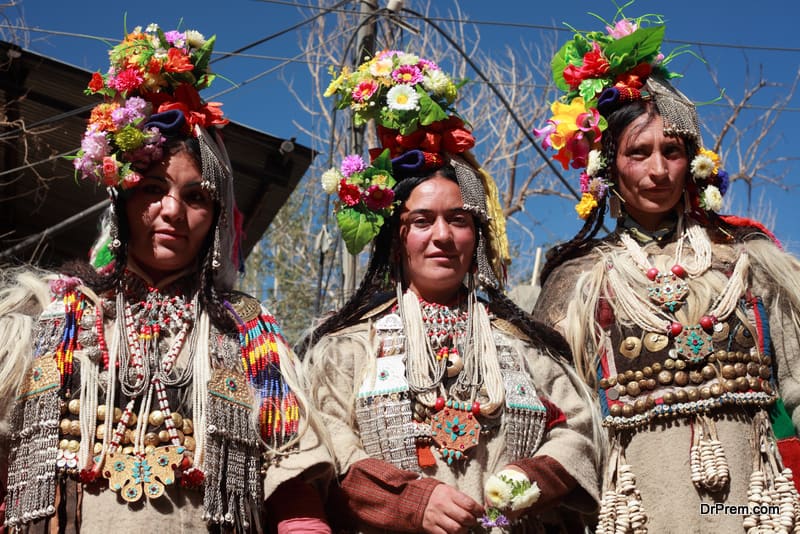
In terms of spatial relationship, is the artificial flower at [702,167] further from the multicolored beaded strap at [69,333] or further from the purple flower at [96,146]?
the multicolored beaded strap at [69,333]

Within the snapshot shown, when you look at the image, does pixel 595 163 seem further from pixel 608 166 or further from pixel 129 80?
pixel 129 80

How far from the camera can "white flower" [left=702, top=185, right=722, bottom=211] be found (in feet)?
13.6

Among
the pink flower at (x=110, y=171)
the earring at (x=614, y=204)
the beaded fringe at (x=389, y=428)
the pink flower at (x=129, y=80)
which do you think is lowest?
the beaded fringe at (x=389, y=428)

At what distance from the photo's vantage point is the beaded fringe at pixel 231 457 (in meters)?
3.30

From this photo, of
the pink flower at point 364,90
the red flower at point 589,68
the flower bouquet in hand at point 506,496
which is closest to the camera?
the flower bouquet in hand at point 506,496

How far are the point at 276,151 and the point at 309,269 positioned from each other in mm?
12452

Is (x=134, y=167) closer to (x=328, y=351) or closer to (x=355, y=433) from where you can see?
(x=328, y=351)

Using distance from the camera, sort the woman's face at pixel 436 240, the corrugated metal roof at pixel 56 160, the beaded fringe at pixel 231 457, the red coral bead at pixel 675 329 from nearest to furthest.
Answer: the beaded fringe at pixel 231 457
the red coral bead at pixel 675 329
the woman's face at pixel 436 240
the corrugated metal roof at pixel 56 160

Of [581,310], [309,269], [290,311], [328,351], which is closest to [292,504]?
[328,351]

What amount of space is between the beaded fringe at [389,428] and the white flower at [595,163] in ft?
4.35

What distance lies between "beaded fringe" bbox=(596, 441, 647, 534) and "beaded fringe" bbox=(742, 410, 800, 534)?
0.38 m

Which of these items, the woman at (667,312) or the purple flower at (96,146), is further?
the woman at (667,312)

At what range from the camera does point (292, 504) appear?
3439 millimetres

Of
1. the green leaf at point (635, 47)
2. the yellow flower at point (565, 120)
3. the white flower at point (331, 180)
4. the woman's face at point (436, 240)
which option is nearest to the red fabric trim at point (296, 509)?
the woman's face at point (436, 240)
